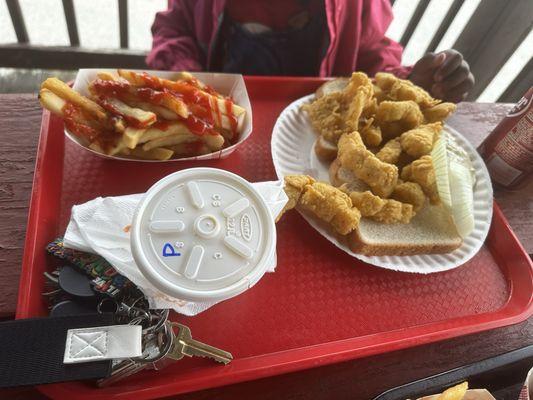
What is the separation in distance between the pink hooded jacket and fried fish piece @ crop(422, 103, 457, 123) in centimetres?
35

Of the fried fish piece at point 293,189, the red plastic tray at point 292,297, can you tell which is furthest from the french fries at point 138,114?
the fried fish piece at point 293,189

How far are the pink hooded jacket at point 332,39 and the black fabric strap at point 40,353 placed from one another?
1264mm

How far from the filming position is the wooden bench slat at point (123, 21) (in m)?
2.64

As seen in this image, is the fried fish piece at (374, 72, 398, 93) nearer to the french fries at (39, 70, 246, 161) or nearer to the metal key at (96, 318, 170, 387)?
the french fries at (39, 70, 246, 161)

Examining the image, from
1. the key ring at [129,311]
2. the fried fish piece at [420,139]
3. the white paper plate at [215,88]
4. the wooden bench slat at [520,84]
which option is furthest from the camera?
the wooden bench slat at [520,84]

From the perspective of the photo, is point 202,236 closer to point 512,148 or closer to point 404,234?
point 404,234

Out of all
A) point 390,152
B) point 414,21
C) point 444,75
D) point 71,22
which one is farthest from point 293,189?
point 71,22

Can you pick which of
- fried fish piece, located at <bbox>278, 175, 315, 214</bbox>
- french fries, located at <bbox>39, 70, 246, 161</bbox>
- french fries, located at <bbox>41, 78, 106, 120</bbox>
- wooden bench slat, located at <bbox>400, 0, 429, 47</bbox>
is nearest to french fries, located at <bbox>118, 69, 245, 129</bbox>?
french fries, located at <bbox>39, 70, 246, 161</bbox>

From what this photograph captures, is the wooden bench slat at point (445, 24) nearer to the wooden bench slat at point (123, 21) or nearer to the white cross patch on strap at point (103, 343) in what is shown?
the wooden bench slat at point (123, 21)

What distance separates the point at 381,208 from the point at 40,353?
0.99m

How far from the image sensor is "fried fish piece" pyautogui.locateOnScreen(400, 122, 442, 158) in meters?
1.37

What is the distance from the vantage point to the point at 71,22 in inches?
106

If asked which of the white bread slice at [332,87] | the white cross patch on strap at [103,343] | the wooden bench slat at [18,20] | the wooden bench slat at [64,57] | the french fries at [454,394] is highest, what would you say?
the white bread slice at [332,87]

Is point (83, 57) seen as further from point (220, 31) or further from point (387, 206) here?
point (387, 206)
